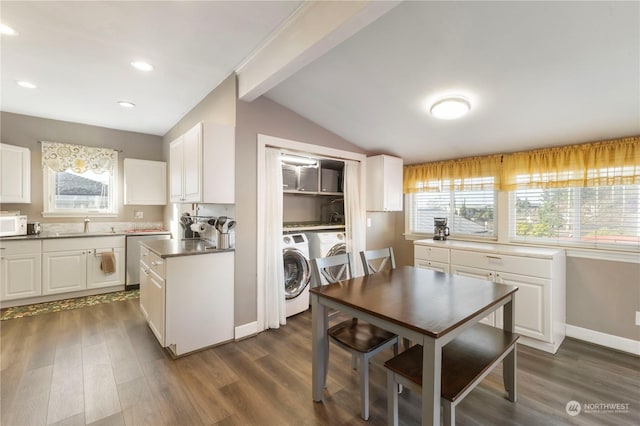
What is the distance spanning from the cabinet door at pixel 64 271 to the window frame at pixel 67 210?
74 cm

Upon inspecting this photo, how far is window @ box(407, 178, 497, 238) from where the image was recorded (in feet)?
11.4

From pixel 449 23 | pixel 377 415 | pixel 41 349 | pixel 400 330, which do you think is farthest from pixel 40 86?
pixel 377 415

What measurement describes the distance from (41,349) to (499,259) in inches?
170

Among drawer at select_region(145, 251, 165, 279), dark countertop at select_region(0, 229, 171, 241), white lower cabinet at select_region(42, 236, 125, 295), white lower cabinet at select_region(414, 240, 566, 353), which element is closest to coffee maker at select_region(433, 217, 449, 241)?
white lower cabinet at select_region(414, 240, 566, 353)

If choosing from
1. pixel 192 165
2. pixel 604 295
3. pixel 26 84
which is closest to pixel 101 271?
pixel 26 84

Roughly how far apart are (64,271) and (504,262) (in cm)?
532

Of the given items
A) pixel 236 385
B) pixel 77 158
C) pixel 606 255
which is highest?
pixel 77 158

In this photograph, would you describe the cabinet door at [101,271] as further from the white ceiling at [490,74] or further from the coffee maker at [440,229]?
the coffee maker at [440,229]

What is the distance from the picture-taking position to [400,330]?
4.40 ft

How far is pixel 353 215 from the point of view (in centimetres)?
378

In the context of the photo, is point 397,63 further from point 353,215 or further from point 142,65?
point 142,65

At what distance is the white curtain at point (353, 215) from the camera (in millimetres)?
3762

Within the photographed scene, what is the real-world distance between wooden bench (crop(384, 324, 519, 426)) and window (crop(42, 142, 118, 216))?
4888mm

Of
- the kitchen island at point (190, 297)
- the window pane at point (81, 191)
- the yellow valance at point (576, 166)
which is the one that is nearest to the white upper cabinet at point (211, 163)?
the kitchen island at point (190, 297)
